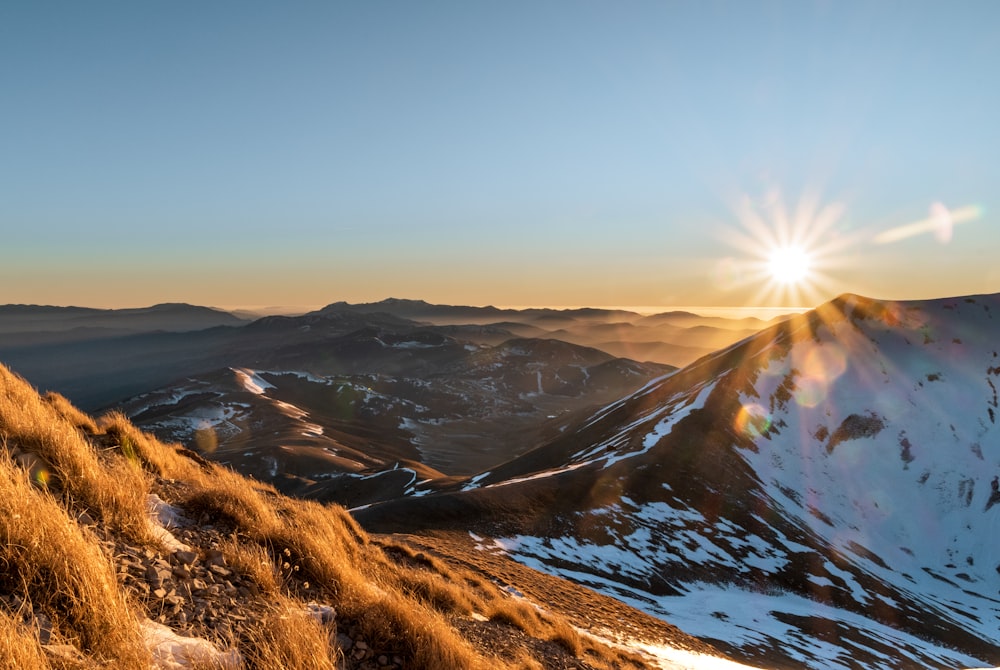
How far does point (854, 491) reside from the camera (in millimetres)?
78562

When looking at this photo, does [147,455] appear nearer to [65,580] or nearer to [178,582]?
[178,582]

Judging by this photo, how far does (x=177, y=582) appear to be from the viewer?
5238mm

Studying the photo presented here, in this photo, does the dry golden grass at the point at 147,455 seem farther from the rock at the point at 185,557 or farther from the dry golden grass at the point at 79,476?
the rock at the point at 185,557

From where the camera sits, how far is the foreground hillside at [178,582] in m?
3.88

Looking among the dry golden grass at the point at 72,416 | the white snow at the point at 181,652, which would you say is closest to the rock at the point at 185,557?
the white snow at the point at 181,652

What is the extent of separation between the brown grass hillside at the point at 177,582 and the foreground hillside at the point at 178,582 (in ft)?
0.05

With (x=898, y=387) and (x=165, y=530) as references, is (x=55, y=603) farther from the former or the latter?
(x=898, y=387)

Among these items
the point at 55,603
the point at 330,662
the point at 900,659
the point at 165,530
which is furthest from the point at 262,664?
the point at 900,659

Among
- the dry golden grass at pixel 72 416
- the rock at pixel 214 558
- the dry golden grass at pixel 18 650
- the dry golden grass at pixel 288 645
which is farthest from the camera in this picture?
the dry golden grass at pixel 72 416

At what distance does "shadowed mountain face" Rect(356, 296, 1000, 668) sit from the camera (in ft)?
124

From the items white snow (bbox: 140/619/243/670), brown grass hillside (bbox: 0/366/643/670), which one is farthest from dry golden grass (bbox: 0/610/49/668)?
white snow (bbox: 140/619/243/670)

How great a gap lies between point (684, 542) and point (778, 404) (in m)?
52.5

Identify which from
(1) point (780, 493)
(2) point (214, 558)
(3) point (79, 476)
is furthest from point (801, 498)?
(3) point (79, 476)

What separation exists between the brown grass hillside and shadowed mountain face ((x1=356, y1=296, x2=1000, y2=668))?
27.4 metres
